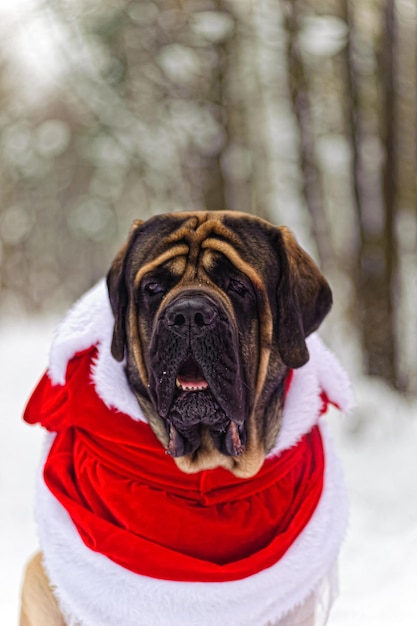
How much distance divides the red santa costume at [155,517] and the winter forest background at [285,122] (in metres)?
1.21

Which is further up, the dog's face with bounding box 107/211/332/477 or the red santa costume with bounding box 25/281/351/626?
the dog's face with bounding box 107/211/332/477

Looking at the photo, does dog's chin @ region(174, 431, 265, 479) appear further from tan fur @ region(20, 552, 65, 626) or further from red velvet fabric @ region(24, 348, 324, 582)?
tan fur @ region(20, 552, 65, 626)

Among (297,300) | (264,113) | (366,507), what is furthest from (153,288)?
(264,113)

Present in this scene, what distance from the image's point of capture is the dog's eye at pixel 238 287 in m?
2.36

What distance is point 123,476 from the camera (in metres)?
2.48

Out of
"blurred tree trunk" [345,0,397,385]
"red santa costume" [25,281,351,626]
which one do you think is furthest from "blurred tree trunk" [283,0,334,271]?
"red santa costume" [25,281,351,626]

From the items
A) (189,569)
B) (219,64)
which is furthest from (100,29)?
(189,569)

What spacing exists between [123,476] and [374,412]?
3303mm

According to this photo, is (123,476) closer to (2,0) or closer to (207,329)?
(207,329)

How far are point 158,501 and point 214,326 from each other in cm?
69

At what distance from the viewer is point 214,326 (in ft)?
7.04

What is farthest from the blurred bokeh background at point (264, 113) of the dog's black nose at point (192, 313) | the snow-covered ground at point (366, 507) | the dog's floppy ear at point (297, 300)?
the dog's black nose at point (192, 313)

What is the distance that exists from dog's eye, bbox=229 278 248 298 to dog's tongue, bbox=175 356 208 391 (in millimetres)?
284

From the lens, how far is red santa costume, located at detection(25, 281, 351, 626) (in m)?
2.40
